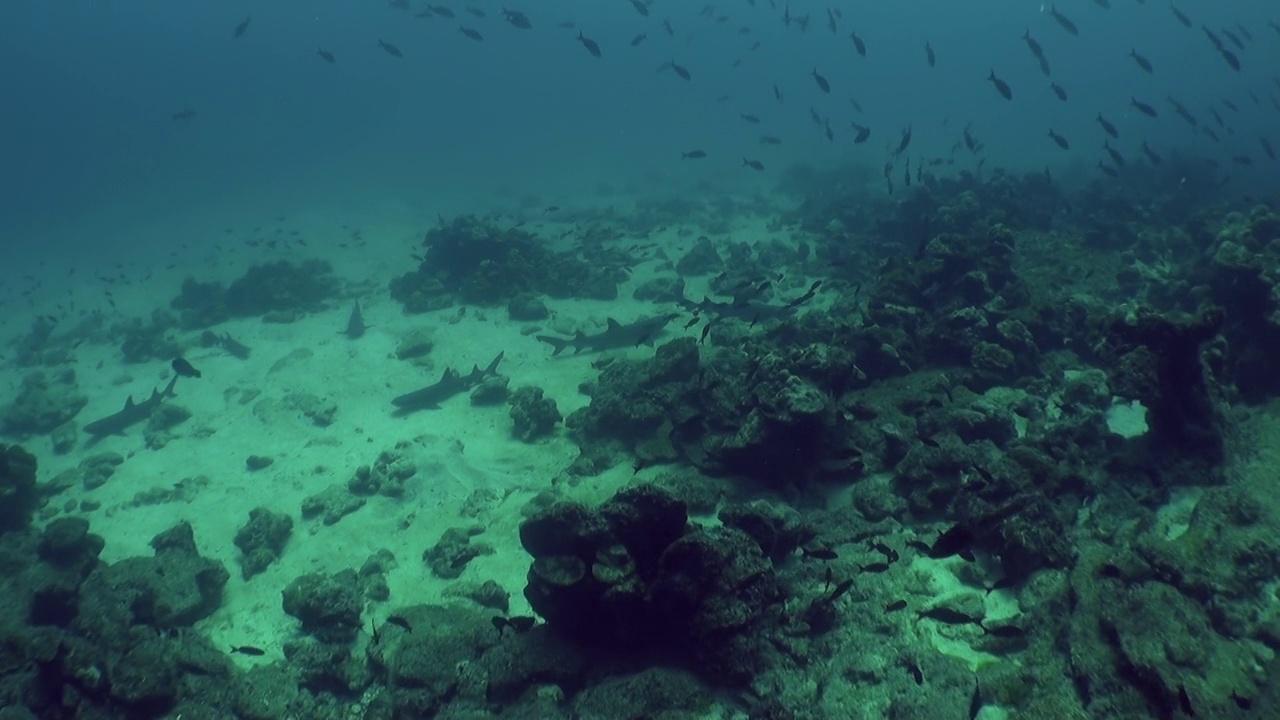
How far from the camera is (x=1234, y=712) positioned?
5.09m

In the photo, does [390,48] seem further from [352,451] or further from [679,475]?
[679,475]

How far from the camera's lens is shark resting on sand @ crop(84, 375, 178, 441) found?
17.3m

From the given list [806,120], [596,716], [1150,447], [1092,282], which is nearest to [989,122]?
[806,120]

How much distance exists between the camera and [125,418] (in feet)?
57.6

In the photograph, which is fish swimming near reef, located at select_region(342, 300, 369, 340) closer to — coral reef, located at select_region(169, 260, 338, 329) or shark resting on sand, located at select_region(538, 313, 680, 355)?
coral reef, located at select_region(169, 260, 338, 329)

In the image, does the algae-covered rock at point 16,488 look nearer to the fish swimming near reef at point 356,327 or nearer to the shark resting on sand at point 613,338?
the fish swimming near reef at point 356,327

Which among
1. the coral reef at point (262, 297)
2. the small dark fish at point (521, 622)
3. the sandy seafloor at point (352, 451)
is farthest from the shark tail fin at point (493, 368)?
the coral reef at point (262, 297)

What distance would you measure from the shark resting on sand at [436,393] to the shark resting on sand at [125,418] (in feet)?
25.4

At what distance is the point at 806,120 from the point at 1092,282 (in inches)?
3235

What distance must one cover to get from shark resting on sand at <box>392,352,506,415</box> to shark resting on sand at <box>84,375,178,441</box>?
305 inches

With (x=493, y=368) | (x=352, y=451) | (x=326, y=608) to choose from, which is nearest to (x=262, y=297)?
(x=493, y=368)

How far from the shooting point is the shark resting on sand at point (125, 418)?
17344 mm

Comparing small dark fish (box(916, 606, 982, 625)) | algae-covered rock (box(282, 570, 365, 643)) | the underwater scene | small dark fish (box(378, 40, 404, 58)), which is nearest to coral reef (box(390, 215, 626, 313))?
the underwater scene

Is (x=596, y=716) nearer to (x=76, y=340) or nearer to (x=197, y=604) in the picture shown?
(x=197, y=604)
